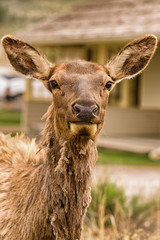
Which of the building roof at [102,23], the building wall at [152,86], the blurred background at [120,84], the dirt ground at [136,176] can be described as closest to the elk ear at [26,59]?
the dirt ground at [136,176]

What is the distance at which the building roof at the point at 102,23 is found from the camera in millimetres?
15320

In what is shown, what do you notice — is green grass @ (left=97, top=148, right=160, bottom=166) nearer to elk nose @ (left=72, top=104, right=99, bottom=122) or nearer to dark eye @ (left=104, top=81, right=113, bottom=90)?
dark eye @ (left=104, top=81, right=113, bottom=90)

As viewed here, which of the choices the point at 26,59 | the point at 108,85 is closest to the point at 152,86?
the point at 26,59

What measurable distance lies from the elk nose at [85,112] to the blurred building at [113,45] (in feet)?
36.8

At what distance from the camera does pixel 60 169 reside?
4.16 meters

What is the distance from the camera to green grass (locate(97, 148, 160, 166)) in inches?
563

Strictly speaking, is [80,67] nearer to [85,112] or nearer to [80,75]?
[80,75]

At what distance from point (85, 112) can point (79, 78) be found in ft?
1.53

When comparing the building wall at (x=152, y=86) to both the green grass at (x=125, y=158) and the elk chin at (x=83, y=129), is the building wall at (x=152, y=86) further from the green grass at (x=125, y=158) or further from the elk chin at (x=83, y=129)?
the elk chin at (x=83, y=129)

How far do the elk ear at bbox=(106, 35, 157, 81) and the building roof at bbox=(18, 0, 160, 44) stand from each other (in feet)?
31.9

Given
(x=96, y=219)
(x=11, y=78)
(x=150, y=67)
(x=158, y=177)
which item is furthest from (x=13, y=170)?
(x=11, y=78)

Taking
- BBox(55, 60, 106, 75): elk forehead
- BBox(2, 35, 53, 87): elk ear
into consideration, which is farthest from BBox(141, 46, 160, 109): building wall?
BBox(55, 60, 106, 75): elk forehead

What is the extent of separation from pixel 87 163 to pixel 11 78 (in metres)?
45.2

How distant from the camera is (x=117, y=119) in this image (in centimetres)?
1733
